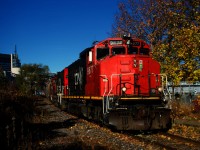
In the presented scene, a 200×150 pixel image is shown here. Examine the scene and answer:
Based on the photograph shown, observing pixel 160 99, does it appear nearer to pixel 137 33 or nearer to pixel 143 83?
pixel 143 83

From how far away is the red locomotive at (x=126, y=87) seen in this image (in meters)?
11.6

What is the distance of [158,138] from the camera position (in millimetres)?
10922

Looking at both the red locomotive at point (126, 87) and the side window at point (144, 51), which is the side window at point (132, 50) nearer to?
the red locomotive at point (126, 87)

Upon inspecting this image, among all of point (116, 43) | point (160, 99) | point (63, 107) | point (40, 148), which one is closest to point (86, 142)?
point (40, 148)

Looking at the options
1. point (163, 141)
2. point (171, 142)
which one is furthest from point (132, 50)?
point (171, 142)

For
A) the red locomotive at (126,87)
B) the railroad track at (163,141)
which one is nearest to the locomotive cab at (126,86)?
the red locomotive at (126,87)

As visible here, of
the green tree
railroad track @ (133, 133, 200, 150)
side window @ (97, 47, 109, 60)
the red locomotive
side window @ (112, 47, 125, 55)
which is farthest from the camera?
the green tree

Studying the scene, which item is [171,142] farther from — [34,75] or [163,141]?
[34,75]

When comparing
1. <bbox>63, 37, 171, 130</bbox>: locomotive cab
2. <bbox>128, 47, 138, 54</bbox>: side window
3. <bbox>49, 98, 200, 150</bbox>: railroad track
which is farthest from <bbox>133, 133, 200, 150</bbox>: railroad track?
<bbox>128, 47, 138, 54</bbox>: side window

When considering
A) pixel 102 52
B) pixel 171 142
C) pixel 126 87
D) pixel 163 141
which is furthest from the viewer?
pixel 102 52

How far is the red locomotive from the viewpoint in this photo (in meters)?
11.6

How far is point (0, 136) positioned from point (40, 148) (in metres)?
Answer: 1.83

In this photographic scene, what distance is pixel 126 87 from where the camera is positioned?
40.6 feet

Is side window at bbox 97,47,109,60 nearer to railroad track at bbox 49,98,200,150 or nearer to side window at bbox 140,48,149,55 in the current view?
side window at bbox 140,48,149,55
